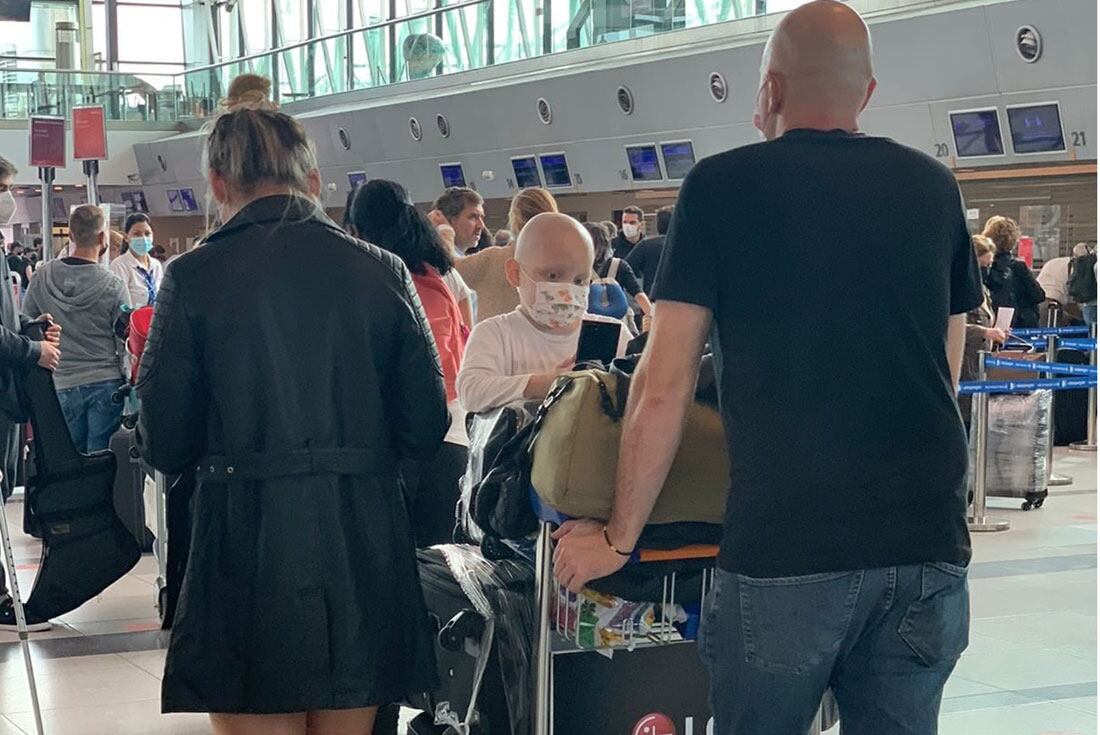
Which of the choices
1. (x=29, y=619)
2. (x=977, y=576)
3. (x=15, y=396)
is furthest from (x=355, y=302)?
(x=977, y=576)

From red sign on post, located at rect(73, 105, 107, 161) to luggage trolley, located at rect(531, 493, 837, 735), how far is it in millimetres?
10931

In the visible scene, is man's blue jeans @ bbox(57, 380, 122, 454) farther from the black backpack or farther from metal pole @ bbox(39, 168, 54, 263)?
the black backpack

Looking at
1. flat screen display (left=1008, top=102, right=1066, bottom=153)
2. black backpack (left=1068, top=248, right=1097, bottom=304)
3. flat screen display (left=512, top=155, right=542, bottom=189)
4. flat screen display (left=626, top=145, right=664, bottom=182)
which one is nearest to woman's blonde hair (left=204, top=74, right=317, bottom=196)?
black backpack (left=1068, top=248, right=1097, bottom=304)

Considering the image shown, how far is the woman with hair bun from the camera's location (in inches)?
112

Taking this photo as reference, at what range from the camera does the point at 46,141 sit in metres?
12.5

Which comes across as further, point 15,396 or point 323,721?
point 15,396

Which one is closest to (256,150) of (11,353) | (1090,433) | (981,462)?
(11,353)

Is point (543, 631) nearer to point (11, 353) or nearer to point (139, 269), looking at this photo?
point (11, 353)

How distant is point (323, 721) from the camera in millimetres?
2982

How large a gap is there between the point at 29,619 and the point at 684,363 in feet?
14.3

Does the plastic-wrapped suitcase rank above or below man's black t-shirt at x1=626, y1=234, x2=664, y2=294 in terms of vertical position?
below

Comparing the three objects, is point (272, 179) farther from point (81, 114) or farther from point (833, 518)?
point (81, 114)

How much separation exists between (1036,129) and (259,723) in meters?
13.5

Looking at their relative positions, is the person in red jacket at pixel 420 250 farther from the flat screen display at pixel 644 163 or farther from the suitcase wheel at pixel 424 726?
the flat screen display at pixel 644 163
